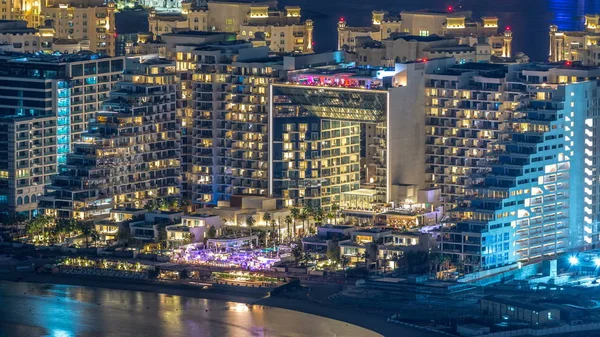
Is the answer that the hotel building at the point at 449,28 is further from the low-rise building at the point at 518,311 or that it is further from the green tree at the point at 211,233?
the low-rise building at the point at 518,311

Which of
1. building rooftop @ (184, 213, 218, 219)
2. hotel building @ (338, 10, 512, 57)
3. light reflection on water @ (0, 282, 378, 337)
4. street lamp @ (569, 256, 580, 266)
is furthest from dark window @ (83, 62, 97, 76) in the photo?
street lamp @ (569, 256, 580, 266)

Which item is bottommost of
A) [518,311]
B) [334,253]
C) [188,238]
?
[518,311]

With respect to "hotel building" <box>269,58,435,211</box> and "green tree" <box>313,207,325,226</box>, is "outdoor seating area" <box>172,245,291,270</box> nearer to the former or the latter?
"green tree" <box>313,207,325,226</box>

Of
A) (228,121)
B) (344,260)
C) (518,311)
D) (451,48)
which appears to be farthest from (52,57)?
(518,311)

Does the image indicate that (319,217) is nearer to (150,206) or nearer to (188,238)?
(188,238)

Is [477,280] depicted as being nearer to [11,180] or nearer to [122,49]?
[11,180]

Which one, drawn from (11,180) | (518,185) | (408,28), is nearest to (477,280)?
(518,185)

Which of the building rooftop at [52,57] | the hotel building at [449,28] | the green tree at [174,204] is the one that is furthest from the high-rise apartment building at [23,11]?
the green tree at [174,204]
